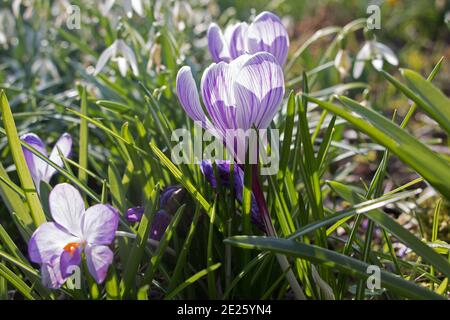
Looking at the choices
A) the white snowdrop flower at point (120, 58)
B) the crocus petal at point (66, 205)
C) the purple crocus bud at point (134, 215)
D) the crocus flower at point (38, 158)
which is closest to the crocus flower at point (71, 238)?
the crocus petal at point (66, 205)

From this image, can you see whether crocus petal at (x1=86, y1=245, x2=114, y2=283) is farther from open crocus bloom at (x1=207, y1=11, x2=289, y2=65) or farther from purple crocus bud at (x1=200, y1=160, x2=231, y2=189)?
open crocus bloom at (x1=207, y1=11, x2=289, y2=65)

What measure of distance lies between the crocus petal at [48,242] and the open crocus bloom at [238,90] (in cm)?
33

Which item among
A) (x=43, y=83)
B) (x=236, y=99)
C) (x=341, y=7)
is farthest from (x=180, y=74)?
(x=341, y=7)

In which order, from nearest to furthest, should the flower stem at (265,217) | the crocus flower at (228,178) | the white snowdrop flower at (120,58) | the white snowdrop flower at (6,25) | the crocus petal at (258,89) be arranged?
the crocus petal at (258,89), the flower stem at (265,217), the crocus flower at (228,178), the white snowdrop flower at (120,58), the white snowdrop flower at (6,25)

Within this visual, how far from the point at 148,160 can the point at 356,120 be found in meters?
0.74

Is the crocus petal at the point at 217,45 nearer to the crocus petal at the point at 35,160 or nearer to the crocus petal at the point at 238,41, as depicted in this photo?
the crocus petal at the point at 238,41

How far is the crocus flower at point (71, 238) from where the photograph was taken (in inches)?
49.6

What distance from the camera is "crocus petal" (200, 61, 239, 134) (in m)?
1.27

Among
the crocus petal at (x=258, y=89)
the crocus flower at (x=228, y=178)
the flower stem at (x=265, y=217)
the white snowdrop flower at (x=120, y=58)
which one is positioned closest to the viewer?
the crocus petal at (x=258, y=89)

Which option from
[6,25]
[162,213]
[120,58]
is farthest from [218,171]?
[6,25]

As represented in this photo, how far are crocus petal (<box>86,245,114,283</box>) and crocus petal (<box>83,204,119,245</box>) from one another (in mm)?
16

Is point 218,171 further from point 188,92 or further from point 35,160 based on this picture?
point 35,160

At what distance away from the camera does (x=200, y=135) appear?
5.47ft
